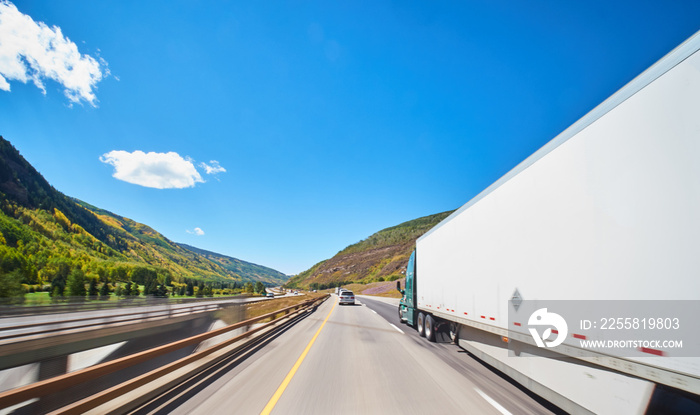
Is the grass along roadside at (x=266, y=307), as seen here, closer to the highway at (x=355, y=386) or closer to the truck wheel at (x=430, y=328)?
the truck wheel at (x=430, y=328)

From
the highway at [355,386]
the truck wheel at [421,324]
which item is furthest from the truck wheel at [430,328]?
the highway at [355,386]

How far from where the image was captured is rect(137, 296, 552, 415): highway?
4.81m

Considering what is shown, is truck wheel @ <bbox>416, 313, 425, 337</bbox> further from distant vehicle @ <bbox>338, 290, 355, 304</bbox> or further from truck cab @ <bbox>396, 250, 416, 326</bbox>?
distant vehicle @ <bbox>338, 290, 355, 304</bbox>

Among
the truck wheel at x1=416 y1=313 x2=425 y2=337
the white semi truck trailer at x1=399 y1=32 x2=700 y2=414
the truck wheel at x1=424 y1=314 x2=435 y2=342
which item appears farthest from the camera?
the truck wheel at x1=416 y1=313 x2=425 y2=337

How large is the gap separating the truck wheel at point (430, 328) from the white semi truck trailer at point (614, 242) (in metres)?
5.00

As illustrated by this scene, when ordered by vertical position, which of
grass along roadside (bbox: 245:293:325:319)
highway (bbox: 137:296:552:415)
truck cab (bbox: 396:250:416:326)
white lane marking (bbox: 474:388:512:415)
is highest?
truck cab (bbox: 396:250:416:326)

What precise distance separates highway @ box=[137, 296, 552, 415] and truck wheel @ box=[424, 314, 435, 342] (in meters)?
1.34

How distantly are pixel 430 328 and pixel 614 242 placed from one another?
8.76 metres

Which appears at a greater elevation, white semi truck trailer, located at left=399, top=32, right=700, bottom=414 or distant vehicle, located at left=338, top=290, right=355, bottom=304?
white semi truck trailer, located at left=399, top=32, right=700, bottom=414

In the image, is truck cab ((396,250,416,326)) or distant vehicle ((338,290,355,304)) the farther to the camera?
distant vehicle ((338,290,355,304))

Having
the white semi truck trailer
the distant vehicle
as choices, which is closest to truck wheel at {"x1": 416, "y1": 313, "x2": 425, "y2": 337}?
the white semi truck trailer

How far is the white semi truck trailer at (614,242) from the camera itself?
2684 mm

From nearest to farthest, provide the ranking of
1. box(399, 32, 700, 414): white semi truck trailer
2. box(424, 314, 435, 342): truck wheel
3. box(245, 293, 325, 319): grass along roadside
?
box(399, 32, 700, 414): white semi truck trailer → box(424, 314, 435, 342): truck wheel → box(245, 293, 325, 319): grass along roadside

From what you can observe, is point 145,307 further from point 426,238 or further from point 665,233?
point 665,233
